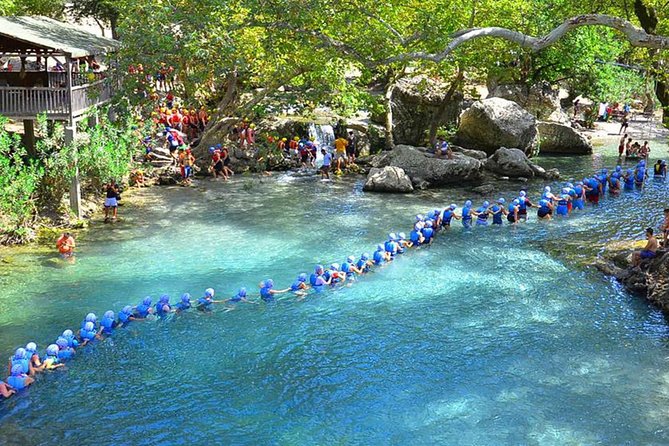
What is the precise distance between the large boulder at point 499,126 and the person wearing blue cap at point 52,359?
2514 cm

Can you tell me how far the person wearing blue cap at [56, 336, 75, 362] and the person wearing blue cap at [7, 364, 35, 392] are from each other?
1.03 metres

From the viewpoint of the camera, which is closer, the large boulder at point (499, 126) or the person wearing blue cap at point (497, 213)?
the person wearing blue cap at point (497, 213)

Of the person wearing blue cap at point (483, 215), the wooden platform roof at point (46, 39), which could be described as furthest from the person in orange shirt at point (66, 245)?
the person wearing blue cap at point (483, 215)

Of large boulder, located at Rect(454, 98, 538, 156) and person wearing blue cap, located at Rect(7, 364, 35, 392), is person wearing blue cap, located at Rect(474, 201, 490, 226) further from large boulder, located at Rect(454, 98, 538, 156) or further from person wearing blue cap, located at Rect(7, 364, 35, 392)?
person wearing blue cap, located at Rect(7, 364, 35, 392)

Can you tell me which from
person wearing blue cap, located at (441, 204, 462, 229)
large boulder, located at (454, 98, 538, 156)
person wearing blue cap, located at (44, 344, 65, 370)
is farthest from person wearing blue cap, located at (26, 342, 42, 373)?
large boulder, located at (454, 98, 538, 156)

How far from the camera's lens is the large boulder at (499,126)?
34188 millimetres

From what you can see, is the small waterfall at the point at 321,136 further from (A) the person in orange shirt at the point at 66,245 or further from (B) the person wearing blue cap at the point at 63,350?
(B) the person wearing blue cap at the point at 63,350

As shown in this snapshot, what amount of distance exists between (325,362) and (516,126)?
75.9ft

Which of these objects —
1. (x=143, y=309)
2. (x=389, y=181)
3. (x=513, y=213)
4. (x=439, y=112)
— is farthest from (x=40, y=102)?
(x=439, y=112)

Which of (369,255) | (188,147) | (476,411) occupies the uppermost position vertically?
(188,147)

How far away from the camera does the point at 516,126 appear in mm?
34250

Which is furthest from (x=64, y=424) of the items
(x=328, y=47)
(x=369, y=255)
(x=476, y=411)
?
(x=328, y=47)

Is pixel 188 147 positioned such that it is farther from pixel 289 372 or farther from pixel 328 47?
pixel 289 372

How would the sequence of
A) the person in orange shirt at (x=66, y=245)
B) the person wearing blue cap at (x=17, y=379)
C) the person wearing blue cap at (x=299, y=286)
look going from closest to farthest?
the person wearing blue cap at (x=17, y=379) < the person wearing blue cap at (x=299, y=286) < the person in orange shirt at (x=66, y=245)
